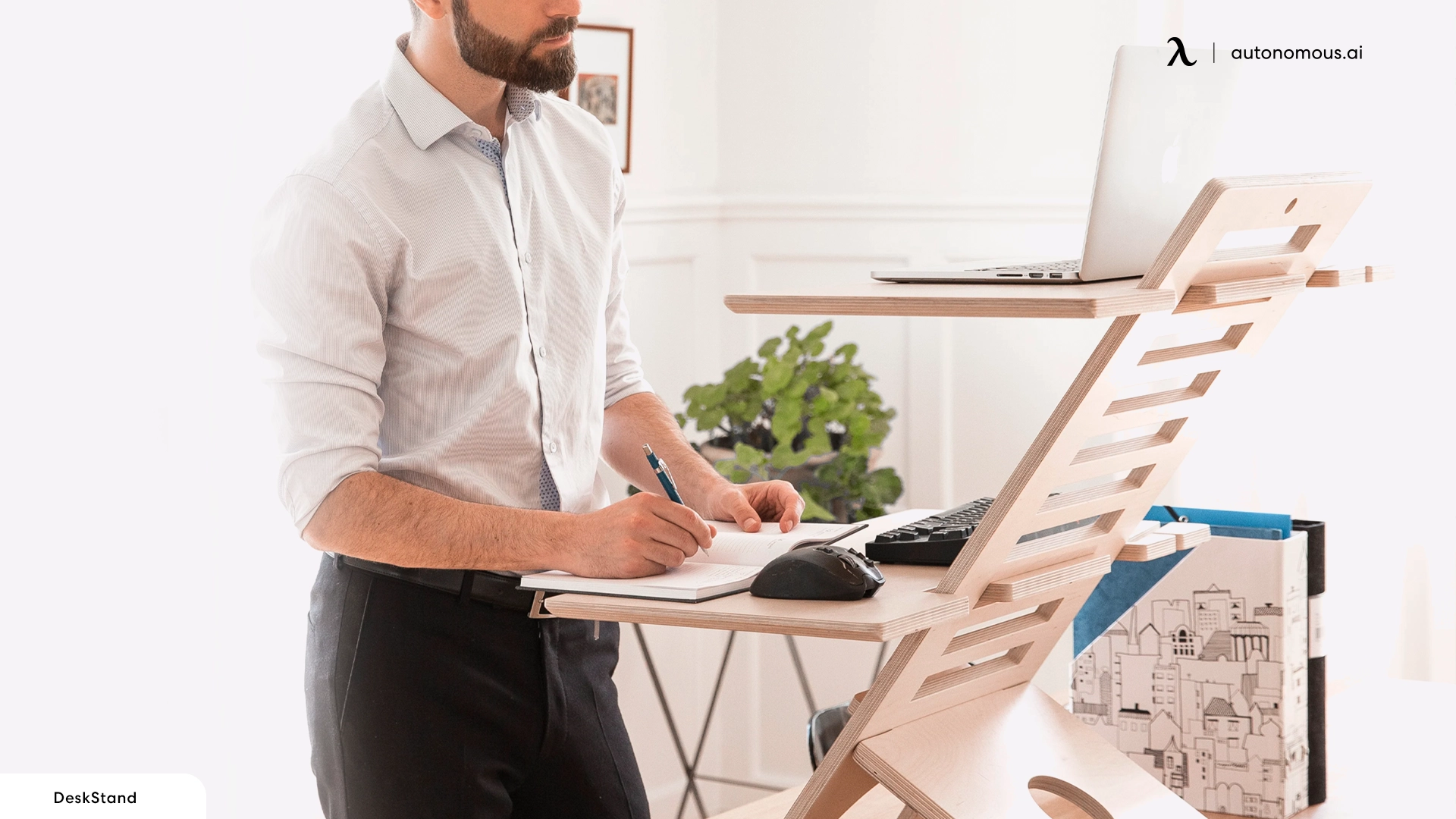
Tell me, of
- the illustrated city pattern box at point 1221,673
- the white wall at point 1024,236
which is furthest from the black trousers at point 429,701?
the white wall at point 1024,236

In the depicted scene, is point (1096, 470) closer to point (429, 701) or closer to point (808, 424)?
point (429, 701)

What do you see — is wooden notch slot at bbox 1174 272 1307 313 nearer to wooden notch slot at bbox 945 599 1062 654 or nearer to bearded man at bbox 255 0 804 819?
wooden notch slot at bbox 945 599 1062 654

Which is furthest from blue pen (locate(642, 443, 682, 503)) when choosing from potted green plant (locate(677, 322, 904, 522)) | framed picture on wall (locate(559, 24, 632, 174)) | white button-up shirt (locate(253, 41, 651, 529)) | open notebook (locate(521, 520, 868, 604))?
framed picture on wall (locate(559, 24, 632, 174))

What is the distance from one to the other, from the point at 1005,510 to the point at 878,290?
0.22 meters

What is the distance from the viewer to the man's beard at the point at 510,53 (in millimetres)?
1538

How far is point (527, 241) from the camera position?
1.69 metres

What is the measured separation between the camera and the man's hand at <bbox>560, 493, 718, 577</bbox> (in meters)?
1.28

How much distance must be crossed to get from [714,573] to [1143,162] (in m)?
0.51

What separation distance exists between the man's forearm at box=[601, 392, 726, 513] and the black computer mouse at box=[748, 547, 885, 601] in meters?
0.52

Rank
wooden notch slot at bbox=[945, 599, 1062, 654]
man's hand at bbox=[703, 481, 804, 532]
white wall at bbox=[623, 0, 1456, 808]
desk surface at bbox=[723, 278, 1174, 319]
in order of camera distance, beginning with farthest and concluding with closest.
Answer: white wall at bbox=[623, 0, 1456, 808]
man's hand at bbox=[703, 481, 804, 532]
wooden notch slot at bbox=[945, 599, 1062, 654]
desk surface at bbox=[723, 278, 1174, 319]

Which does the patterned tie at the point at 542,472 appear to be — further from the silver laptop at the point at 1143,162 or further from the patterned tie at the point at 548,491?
the silver laptop at the point at 1143,162

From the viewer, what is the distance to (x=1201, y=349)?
1375mm

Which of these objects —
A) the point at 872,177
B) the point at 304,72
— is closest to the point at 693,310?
the point at 872,177

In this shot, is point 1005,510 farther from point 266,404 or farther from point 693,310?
point 693,310
